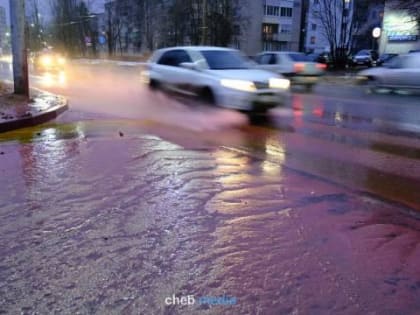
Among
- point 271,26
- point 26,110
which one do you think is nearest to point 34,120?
point 26,110

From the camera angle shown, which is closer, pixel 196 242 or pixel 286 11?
pixel 196 242

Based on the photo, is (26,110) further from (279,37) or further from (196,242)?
(279,37)

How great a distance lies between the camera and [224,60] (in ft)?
36.8

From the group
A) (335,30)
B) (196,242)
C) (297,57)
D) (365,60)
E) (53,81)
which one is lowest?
(196,242)

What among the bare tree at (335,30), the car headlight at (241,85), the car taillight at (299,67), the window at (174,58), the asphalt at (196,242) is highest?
the bare tree at (335,30)

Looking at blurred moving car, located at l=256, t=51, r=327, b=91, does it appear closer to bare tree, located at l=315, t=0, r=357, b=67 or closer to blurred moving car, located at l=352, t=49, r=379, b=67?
bare tree, located at l=315, t=0, r=357, b=67

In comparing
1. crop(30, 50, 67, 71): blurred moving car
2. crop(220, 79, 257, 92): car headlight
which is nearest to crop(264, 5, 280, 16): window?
crop(30, 50, 67, 71): blurred moving car

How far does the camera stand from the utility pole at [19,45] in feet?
39.3

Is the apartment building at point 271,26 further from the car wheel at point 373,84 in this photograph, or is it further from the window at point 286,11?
the car wheel at point 373,84

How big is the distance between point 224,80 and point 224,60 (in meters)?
1.24

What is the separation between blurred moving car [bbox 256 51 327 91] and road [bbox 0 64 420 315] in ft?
36.7

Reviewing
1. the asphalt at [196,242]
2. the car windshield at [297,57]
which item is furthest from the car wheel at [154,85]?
the car windshield at [297,57]

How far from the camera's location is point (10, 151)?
23.2 ft

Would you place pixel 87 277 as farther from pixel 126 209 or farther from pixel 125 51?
pixel 125 51
